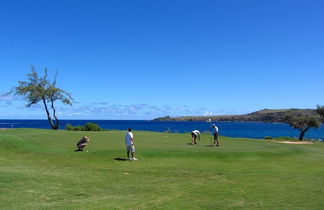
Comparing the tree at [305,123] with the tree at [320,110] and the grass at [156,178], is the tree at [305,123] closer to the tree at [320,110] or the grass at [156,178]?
the tree at [320,110]

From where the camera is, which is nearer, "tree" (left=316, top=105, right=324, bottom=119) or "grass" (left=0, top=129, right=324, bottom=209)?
"grass" (left=0, top=129, right=324, bottom=209)

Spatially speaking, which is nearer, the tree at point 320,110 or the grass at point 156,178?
the grass at point 156,178

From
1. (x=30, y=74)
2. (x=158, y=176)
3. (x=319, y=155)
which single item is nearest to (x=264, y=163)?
(x=319, y=155)

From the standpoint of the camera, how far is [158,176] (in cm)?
2106

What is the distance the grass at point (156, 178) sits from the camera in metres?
14.3

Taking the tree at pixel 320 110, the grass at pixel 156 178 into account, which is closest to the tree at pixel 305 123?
the tree at pixel 320 110

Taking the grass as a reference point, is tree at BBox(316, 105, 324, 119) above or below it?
above

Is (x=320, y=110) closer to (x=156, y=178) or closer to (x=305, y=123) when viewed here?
(x=305, y=123)

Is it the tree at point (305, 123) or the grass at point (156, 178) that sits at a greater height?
the tree at point (305, 123)

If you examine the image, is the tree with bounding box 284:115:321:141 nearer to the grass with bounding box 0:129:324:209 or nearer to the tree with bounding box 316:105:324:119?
the tree with bounding box 316:105:324:119

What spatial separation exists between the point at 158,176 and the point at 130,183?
8.98 ft

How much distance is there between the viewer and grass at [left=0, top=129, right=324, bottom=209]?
46.8 ft

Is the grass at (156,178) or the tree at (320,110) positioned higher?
the tree at (320,110)

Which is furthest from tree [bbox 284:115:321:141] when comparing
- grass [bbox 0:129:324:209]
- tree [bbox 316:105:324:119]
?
grass [bbox 0:129:324:209]
